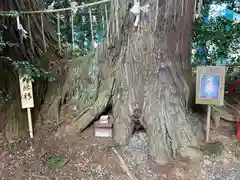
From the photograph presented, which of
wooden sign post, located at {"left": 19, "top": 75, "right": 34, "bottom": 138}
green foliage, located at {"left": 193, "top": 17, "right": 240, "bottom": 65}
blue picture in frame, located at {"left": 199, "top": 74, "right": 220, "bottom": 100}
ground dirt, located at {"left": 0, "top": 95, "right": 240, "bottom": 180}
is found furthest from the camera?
green foliage, located at {"left": 193, "top": 17, "right": 240, "bottom": 65}

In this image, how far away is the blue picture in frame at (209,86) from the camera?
2.34 m

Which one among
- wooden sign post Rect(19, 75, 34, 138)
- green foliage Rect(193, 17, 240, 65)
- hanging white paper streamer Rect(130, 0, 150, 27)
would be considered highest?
hanging white paper streamer Rect(130, 0, 150, 27)

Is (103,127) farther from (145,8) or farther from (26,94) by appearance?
(145,8)

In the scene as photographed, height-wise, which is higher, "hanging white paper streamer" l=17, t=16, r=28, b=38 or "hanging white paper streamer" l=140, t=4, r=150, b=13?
"hanging white paper streamer" l=140, t=4, r=150, b=13

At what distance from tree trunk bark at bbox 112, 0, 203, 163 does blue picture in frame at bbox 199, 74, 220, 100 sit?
0.65 ft

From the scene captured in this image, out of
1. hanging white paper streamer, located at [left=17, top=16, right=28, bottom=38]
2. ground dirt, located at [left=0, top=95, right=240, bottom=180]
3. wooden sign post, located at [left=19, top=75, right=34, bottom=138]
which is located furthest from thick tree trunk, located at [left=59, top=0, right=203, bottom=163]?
hanging white paper streamer, located at [left=17, top=16, right=28, bottom=38]

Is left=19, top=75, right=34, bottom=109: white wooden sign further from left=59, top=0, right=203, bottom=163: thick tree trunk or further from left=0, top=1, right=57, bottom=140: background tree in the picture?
left=59, top=0, right=203, bottom=163: thick tree trunk

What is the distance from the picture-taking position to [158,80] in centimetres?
239

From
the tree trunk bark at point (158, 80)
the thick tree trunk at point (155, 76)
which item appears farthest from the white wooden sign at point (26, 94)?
the tree trunk bark at point (158, 80)

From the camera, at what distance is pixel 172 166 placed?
227 centimetres

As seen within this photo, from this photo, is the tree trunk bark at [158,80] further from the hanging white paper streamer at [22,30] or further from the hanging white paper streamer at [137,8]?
the hanging white paper streamer at [22,30]

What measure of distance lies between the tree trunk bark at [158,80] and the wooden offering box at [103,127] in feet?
0.33

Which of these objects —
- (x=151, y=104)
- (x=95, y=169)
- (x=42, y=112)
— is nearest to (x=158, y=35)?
(x=151, y=104)

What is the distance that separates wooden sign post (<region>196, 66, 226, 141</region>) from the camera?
2320 millimetres
